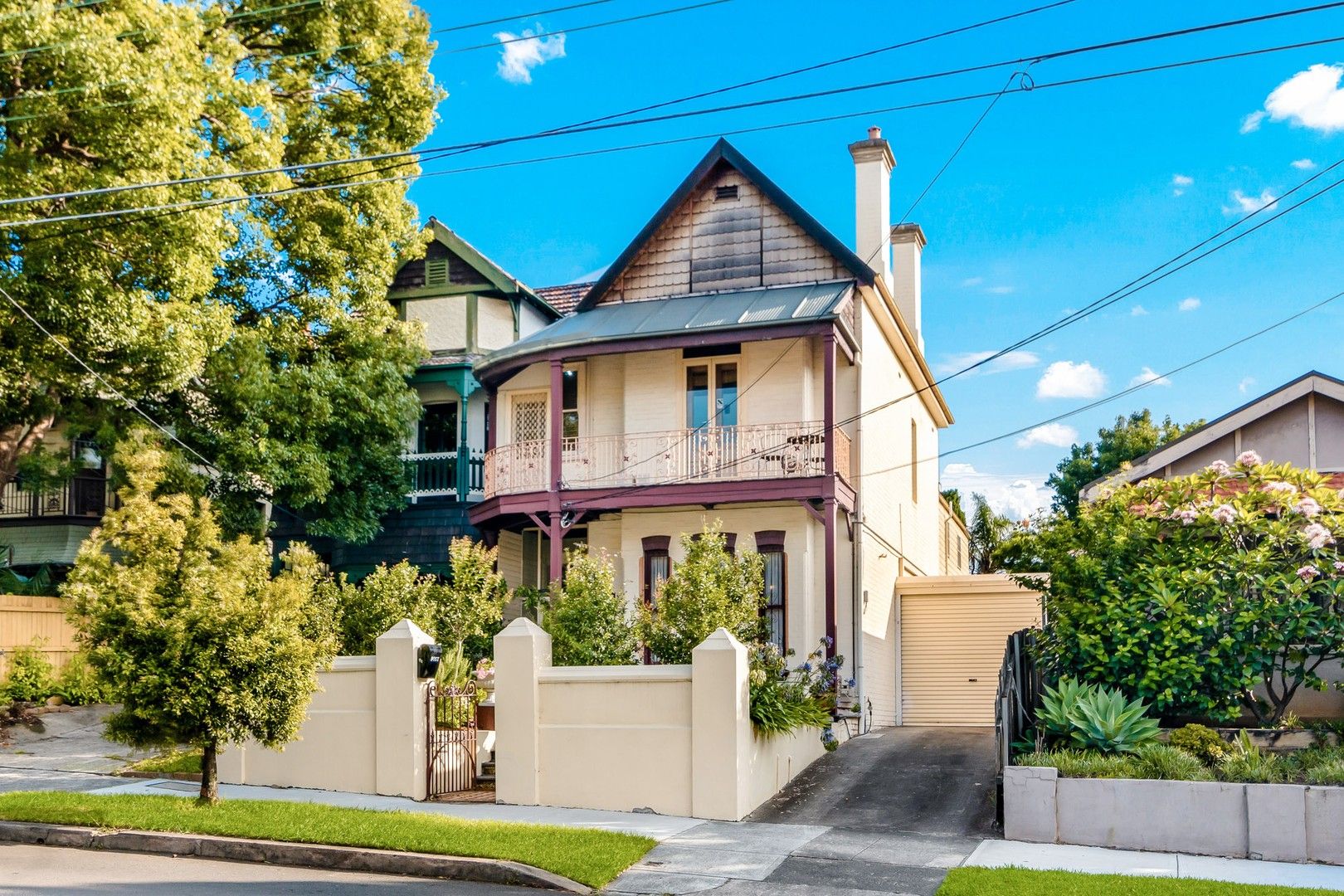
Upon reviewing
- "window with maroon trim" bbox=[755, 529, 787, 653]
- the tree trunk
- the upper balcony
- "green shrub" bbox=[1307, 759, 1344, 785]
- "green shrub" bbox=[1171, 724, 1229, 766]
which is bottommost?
the tree trunk

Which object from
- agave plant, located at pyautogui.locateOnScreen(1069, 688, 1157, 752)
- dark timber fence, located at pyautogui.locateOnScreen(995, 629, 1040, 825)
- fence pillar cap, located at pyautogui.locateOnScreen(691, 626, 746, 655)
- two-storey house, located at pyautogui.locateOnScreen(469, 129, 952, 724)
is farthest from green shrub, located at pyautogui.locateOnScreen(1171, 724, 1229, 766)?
two-storey house, located at pyautogui.locateOnScreen(469, 129, 952, 724)

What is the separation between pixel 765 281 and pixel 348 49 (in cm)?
834

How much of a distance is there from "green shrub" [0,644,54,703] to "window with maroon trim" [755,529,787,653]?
37.6 ft

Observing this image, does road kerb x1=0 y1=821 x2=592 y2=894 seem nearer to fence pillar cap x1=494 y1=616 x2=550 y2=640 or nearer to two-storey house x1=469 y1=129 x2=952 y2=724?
fence pillar cap x1=494 y1=616 x2=550 y2=640

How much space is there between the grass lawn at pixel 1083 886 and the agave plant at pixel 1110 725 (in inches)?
109

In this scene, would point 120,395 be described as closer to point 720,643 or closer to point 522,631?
point 522,631

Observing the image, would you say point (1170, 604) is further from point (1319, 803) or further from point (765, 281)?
point (765, 281)

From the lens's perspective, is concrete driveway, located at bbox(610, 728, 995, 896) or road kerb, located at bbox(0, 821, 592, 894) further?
road kerb, located at bbox(0, 821, 592, 894)

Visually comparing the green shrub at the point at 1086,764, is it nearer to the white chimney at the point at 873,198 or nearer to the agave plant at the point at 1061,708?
the agave plant at the point at 1061,708

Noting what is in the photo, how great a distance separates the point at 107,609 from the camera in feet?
41.7

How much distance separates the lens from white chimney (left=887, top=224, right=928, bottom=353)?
27.8 meters

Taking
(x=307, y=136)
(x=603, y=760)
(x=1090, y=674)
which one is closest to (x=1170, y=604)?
(x=1090, y=674)

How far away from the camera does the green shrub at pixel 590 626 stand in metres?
16.1

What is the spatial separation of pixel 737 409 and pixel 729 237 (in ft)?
9.82
